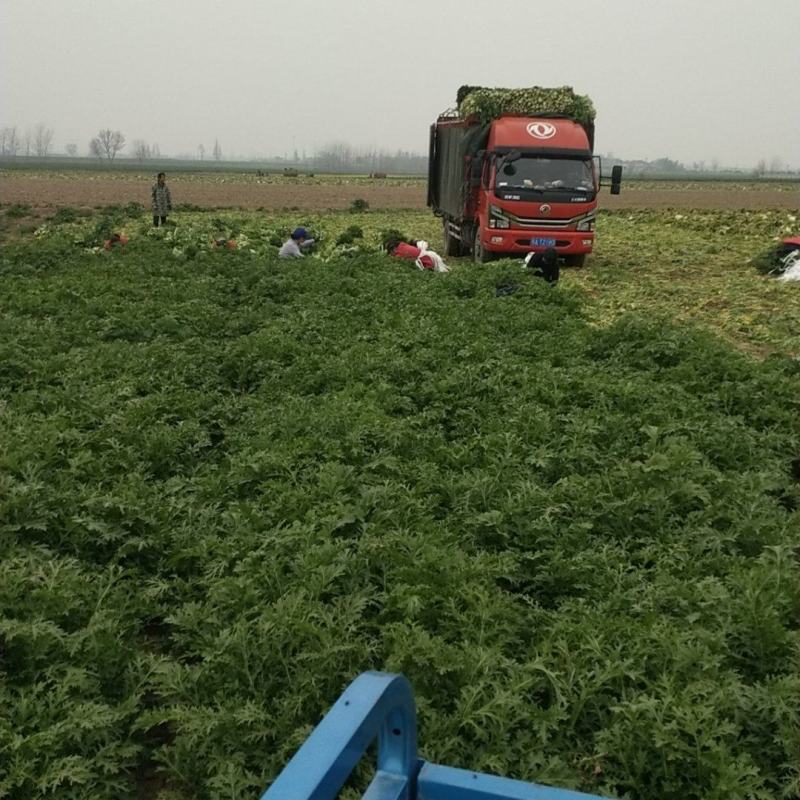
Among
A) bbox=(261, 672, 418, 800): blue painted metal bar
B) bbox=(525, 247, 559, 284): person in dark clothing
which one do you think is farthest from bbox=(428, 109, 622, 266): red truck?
bbox=(261, 672, 418, 800): blue painted metal bar

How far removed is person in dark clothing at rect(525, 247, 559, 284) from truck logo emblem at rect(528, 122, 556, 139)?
119 inches

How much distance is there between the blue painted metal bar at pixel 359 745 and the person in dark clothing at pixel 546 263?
41.5ft

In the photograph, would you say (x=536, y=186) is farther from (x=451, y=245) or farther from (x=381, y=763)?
(x=381, y=763)

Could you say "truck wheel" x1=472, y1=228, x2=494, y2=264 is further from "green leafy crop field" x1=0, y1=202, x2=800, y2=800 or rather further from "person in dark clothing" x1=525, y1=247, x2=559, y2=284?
"green leafy crop field" x1=0, y1=202, x2=800, y2=800

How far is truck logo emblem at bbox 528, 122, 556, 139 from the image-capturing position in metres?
16.1

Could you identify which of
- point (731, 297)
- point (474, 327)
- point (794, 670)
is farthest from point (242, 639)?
point (731, 297)

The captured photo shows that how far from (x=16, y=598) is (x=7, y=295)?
8408 mm

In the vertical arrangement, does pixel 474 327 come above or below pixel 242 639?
above

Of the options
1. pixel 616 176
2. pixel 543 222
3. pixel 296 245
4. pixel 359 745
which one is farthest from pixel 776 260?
pixel 359 745

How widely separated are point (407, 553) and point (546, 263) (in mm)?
10825

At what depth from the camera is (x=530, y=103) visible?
17266 mm

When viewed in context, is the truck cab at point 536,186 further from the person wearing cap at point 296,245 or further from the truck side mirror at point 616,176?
the person wearing cap at point 296,245

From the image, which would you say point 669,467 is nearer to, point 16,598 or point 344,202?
point 16,598

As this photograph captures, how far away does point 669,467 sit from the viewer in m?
5.34
